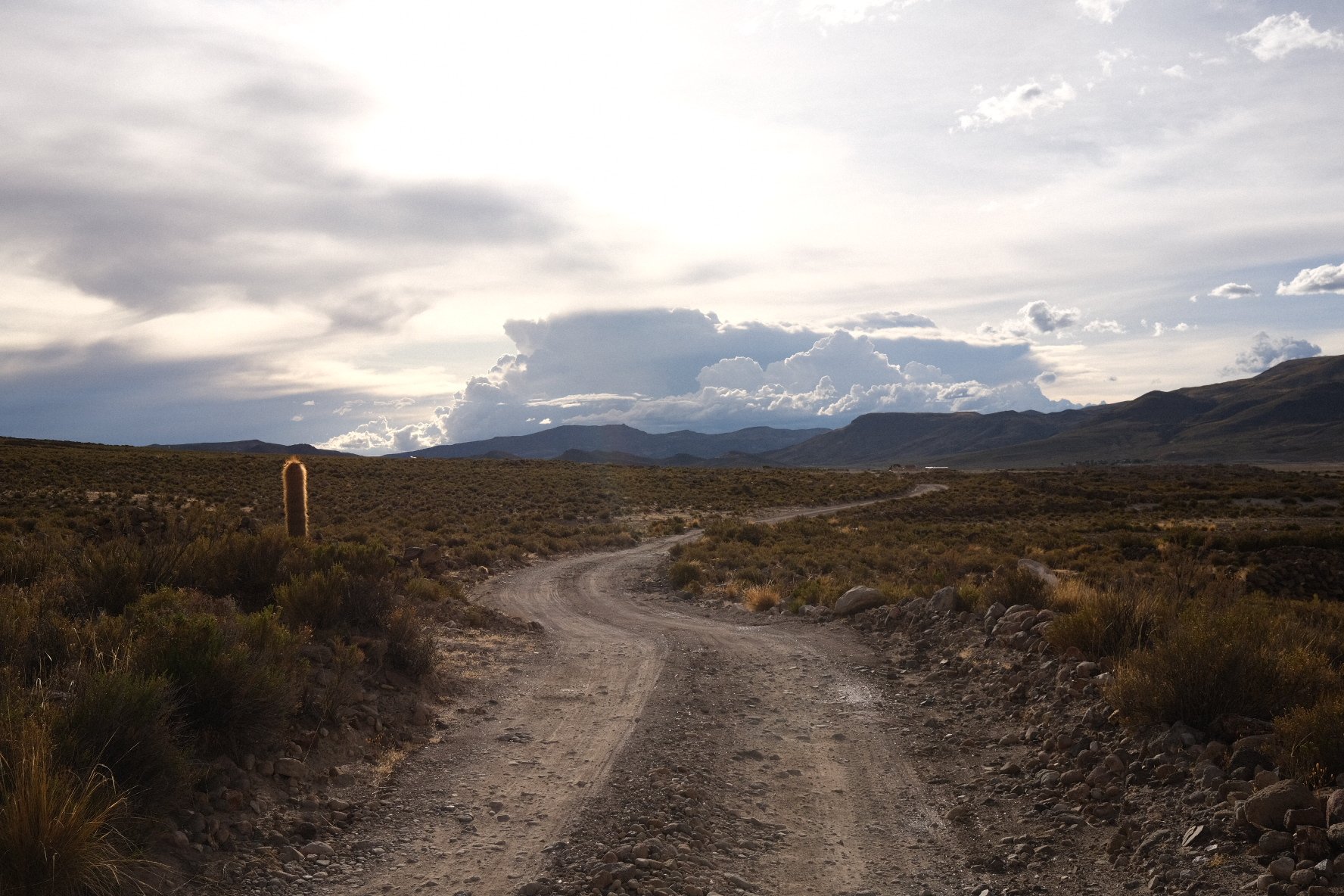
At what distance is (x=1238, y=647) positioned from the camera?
22.3 feet

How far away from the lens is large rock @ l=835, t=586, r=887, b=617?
15227 millimetres

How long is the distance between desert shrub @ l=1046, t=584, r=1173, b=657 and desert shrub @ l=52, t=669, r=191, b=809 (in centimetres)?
856

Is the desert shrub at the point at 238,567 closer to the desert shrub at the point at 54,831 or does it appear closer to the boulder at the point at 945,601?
the desert shrub at the point at 54,831

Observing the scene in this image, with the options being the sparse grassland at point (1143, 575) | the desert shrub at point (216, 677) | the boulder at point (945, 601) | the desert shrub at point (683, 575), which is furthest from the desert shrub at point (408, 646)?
the desert shrub at point (683, 575)

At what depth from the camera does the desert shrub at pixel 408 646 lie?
32.0ft

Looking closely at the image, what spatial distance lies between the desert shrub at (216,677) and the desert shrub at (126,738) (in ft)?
1.88

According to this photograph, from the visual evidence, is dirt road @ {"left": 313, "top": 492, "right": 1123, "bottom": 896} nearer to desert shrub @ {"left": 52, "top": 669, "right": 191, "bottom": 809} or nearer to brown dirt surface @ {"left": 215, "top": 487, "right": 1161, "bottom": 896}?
brown dirt surface @ {"left": 215, "top": 487, "right": 1161, "bottom": 896}

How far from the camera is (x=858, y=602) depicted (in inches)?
601

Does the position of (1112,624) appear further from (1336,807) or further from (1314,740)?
(1336,807)

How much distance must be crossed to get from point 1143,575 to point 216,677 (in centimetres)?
1583

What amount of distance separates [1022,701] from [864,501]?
5505cm

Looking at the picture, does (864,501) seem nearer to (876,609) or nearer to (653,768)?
(876,609)

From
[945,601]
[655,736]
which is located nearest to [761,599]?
[945,601]

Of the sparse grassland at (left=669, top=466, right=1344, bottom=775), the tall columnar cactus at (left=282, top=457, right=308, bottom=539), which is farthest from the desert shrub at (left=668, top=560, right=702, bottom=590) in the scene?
the tall columnar cactus at (left=282, top=457, right=308, bottom=539)
